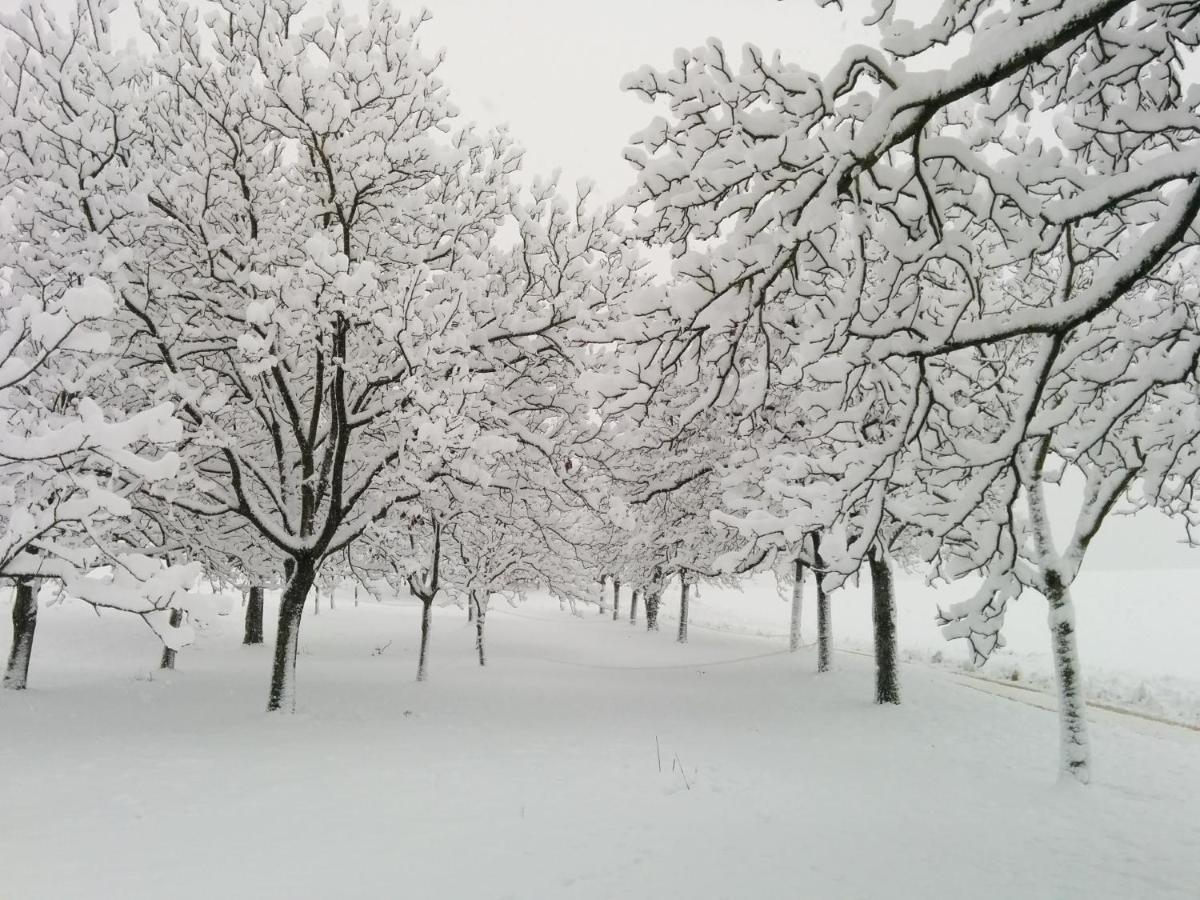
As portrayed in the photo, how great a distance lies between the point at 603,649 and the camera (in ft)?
80.1

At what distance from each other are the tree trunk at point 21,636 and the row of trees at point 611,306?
6.32ft

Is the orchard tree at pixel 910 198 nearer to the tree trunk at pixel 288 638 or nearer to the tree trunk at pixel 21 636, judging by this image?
the tree trunk at pixel 288 638

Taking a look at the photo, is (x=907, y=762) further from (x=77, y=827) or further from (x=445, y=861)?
(x=77, y=827)

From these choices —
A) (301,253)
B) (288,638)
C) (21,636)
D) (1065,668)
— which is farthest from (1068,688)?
(21,636)

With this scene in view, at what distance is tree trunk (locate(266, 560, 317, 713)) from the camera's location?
32.0 feet

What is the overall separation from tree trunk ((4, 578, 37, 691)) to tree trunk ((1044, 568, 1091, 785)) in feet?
47.1

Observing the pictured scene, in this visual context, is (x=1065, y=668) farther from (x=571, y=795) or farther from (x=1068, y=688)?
(x=571, y=795)

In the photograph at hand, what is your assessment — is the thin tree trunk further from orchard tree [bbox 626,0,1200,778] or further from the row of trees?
orchard tree [bbox 626,0,1200,778]

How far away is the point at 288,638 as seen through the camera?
9.84m

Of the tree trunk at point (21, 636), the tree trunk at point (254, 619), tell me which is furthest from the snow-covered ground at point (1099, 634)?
the tree trunk at point (254, 619)

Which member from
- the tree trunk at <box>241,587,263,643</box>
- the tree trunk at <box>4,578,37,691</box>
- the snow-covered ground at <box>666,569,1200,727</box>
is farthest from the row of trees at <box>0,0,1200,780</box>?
the tree trunk at <box>241,587,263,643</box>

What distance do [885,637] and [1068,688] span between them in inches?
171

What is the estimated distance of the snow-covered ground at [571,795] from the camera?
15.1 feet

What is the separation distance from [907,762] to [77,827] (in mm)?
8366
